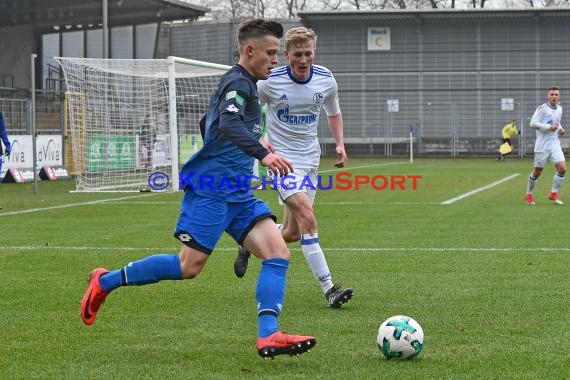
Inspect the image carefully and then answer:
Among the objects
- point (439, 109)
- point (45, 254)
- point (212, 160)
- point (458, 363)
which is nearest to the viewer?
point (458, 363)

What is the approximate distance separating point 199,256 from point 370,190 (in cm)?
1753

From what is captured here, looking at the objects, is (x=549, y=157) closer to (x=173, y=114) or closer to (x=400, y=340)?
(x=173, y=114)

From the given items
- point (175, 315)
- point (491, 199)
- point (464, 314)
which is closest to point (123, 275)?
point (175, 315)

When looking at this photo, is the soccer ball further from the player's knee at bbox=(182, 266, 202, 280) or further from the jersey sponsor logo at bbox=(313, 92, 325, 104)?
the jersey sponsor logo at bbox=(313, 92, 325, 104)

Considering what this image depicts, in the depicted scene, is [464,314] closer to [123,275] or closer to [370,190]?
[123,275]

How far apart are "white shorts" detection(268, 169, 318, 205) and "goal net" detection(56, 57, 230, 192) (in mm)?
15251

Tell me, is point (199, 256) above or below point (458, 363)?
above

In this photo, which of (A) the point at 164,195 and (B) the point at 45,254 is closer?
(B) the point at 45,254

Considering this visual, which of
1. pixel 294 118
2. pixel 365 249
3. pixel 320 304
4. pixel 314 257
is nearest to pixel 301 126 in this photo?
pixel 294 118

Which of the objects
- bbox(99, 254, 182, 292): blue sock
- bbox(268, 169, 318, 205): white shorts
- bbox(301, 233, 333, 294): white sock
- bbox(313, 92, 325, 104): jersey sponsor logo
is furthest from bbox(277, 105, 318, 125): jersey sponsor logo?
bbox(99, 254, 182, 292): blue sock

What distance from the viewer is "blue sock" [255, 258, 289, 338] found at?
583 centimetres

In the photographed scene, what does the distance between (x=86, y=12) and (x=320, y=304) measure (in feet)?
116

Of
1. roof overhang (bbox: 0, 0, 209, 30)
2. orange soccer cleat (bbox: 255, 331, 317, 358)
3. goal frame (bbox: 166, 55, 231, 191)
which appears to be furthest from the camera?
roof overhang (bbox: 0, 0, 209, 30)

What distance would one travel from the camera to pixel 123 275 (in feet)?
20.6
